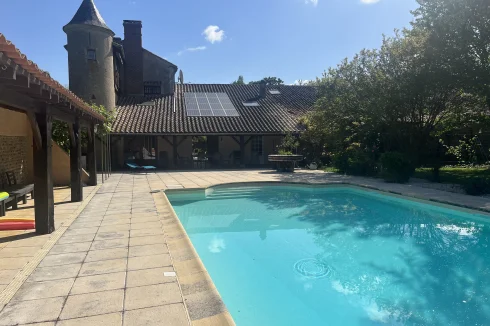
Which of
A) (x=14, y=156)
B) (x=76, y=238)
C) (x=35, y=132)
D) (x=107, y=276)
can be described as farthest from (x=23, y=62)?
(x=14, y=156)

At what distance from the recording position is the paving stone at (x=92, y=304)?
3.04 metres

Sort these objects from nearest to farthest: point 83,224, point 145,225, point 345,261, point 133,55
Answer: point 345,261 < point 145,225 < point 83,224 < point 133,55

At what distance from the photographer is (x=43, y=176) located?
5.47 m

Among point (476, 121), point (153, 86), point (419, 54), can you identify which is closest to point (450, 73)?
point (419, 54)

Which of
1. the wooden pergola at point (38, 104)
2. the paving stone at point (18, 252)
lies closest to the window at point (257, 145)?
the wooden pergola at point (38, 104)

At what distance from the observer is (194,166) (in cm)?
2112

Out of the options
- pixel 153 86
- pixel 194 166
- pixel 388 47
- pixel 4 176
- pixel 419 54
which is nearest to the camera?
pixel 4 176

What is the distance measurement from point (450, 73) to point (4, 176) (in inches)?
531

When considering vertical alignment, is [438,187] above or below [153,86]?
below

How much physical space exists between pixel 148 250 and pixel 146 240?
517mm

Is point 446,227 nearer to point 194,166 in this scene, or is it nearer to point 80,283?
point 80,283

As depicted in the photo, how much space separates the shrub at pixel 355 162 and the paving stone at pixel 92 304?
13886 mm

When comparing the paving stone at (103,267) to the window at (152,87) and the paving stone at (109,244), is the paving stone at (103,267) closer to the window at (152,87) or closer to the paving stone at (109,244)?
the paving stone at (109,244)

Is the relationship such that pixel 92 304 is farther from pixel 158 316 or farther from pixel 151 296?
pixel 158 316
